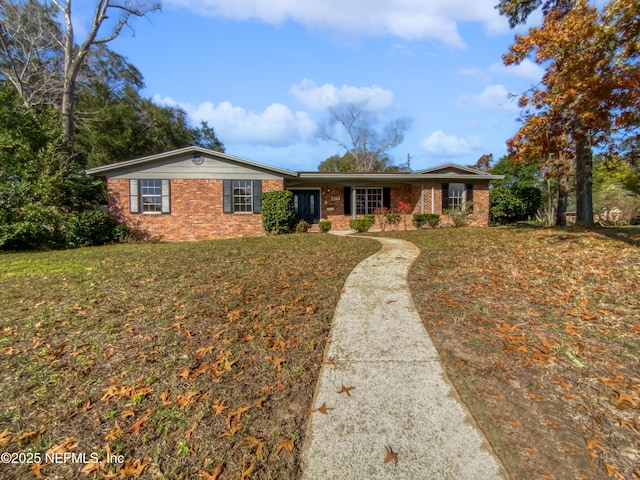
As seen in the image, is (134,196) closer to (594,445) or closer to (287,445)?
(287,445)

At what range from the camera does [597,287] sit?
4.52 meters

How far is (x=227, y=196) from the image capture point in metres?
13.8

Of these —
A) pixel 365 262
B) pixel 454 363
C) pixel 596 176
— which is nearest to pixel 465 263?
pixel 365 262

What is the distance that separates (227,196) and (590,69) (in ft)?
39.7

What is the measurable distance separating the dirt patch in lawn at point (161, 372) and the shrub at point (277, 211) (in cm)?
769

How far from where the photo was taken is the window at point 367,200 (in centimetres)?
1706

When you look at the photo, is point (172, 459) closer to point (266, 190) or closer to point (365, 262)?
point (365, 262)

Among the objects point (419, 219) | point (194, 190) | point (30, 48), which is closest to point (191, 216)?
point (194, 190)

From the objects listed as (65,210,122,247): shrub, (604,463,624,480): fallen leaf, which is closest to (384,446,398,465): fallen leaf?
(604,463,624,480): fallen leaf

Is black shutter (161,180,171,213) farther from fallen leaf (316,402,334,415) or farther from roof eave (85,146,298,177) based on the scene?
fallen leaf (316,402,334,415)

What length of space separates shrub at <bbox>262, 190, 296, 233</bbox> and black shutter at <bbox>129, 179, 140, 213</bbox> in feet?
17.2

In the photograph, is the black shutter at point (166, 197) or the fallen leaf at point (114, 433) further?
the black shutter at point (166, 197)

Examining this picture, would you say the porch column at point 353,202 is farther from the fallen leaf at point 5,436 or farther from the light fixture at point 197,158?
the fallen leaf at point 5,436

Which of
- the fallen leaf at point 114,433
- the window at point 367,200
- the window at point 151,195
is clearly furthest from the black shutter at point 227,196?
the fallen leaf at point 114,433
